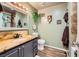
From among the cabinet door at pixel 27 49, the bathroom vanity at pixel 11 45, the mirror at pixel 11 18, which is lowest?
the cabinet door at pixel 27 49

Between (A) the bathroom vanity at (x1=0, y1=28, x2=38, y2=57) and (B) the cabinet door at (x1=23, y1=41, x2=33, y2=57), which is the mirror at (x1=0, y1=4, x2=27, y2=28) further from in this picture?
(B) the cabinet door at (x1=23, y1=41, x2=33, y2=57)

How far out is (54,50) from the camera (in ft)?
7.72

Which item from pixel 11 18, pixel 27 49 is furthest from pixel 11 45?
pixel 11 18

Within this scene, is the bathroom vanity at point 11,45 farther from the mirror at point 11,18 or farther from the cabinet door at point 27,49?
the mirror at point 11,18

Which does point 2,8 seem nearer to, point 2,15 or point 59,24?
point 2,15

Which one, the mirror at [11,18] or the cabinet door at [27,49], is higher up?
the mirror at [11,18]

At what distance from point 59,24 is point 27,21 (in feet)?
3.31

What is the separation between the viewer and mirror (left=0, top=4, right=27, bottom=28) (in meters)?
1.78

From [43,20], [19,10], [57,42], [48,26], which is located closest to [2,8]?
[19,10]

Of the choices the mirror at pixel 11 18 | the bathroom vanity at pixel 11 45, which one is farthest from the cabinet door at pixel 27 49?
the mirror at pixel 11 18

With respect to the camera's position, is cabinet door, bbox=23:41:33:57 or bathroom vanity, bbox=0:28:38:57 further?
cabinet door, bbox=23:41:33:57

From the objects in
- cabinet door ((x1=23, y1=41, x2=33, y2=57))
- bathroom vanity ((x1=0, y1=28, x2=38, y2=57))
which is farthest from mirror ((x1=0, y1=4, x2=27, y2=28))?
cabinet door ((x1=23, y1=41, x2=33, y2=57))

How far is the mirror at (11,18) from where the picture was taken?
178 cm

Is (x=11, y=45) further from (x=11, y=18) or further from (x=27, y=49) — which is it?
(x=11, y=18)
